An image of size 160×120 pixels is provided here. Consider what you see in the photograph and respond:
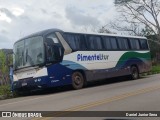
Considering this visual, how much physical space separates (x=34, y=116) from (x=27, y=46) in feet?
31.5

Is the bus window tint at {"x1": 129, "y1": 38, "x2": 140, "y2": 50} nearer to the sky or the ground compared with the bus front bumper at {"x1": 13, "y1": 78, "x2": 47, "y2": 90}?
nearer to the sky

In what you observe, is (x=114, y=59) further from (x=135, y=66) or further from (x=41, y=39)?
(x=41, y=39)

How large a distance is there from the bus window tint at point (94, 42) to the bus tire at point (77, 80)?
1.92m

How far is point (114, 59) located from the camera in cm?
2433

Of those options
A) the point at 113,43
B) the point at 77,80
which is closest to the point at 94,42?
the point at 113,43

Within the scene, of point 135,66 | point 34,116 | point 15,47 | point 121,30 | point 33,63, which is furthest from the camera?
point 121,30

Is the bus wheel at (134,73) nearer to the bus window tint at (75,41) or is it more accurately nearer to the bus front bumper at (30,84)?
the bus window tint at (75,41)

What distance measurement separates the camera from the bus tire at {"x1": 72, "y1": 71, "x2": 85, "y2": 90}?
67.9ft

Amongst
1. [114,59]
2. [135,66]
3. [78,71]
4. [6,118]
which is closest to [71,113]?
[6,118]

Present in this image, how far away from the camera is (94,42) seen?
22.7 metres

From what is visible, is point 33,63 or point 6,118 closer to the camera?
point 6,118

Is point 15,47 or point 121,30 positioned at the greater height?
point 121,30

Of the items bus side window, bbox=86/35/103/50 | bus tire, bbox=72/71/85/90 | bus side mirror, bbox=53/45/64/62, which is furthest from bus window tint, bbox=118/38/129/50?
bus side mirror, bbox=53/45/64/62

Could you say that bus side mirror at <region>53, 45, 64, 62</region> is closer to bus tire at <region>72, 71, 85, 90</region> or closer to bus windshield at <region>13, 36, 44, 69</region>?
bus windshield at <region>13, 36, 44, 69</region>
